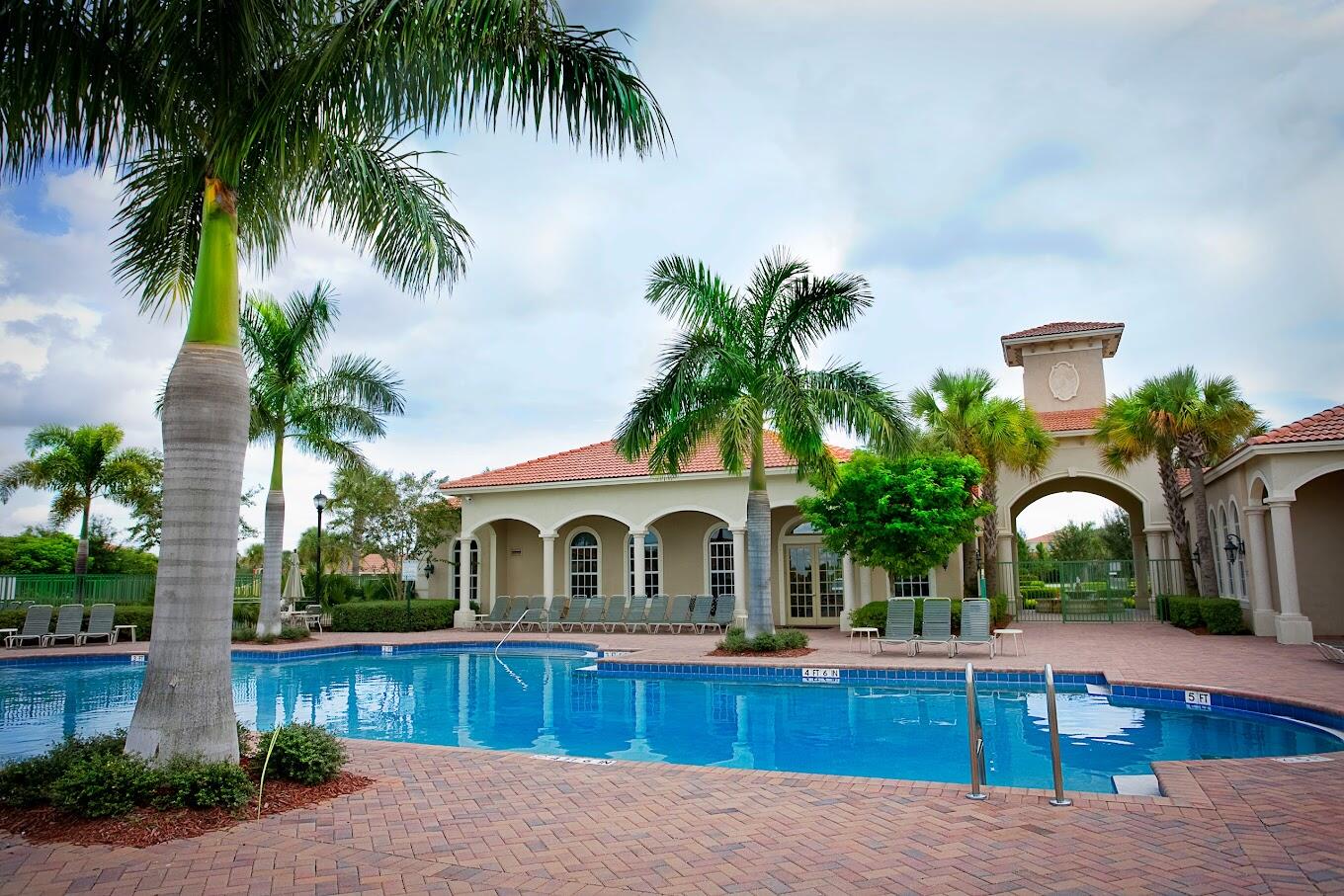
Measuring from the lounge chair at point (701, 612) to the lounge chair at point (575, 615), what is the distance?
297 cm

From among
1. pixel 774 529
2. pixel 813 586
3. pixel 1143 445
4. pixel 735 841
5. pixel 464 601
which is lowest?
pixel 735 841

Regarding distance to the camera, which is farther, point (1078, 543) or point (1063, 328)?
point (1078, 543)

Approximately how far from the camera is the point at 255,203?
6.93 meters

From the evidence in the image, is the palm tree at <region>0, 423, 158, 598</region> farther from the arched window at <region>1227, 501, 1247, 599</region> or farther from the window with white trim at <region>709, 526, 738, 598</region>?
the arched window at <region>1227, 501, 1247, 599</region>

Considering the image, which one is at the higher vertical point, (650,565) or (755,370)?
(755,370)

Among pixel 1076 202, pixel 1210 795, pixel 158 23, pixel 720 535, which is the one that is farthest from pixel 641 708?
pixel 720 535

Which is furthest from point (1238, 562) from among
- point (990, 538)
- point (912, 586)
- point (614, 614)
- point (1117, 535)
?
point (1117, 535)

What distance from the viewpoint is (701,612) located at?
2166 cm

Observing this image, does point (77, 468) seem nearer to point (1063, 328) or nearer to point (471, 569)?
point (471, 569)

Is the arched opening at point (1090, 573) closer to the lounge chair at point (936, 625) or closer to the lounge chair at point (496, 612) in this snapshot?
the lounge chair at point (936, 625)

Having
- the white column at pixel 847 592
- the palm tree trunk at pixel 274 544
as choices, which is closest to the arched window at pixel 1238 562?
the white column at pixel 847 592

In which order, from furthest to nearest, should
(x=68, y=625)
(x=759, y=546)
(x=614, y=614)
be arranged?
(x=614, y=614), (x=68, y=625), (x=759, y=546)

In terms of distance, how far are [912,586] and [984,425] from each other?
4661 mm

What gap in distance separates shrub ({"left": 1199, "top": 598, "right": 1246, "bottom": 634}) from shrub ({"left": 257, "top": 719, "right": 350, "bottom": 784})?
56.8 ft
